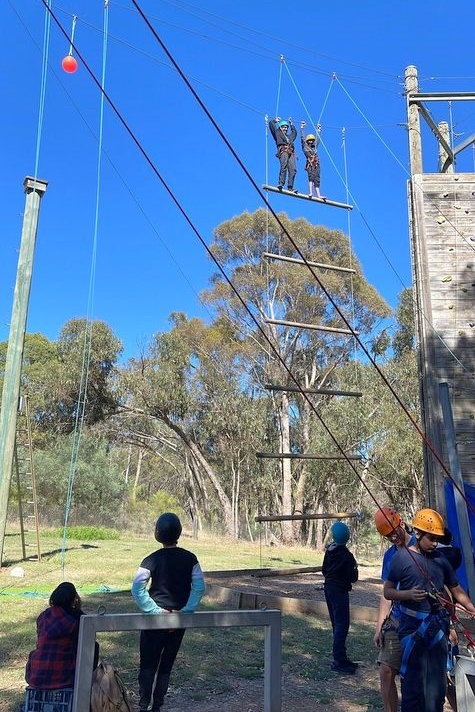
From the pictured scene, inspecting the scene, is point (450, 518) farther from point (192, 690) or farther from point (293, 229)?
point (293, 229)

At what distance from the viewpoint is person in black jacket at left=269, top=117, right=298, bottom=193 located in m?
9.66

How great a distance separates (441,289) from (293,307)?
15841mm

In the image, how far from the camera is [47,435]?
2575 centimetres

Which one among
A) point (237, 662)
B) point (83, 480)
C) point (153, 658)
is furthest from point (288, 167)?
point (83, 480)

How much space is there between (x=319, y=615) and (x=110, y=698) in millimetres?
4544

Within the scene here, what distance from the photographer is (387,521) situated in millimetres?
3615

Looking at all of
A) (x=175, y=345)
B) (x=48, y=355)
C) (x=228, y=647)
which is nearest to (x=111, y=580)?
(x=228, y=647)

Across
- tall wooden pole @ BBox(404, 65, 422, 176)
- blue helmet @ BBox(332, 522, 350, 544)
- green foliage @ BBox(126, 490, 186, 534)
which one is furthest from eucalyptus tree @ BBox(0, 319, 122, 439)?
blue helmet @ BBox(332, 522, 350, 544)

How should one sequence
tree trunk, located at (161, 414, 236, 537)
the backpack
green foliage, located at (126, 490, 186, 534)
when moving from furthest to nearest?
green foliage, located at (126, 490, 186, 534) → tree trunk, located at (161, 414, 236, 537) → the backpack

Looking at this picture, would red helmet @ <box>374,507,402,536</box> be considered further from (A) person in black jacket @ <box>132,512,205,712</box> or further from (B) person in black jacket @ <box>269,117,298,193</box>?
(B) person in black jacket @ <box>269,117,298,193</box>

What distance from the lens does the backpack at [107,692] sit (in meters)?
3.01

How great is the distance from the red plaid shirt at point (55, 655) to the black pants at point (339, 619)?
8.42 ft

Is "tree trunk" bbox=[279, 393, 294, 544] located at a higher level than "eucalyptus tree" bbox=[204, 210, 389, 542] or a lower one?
lower

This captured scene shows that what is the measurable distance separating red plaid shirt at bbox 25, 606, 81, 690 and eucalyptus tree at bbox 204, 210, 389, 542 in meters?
19.9
